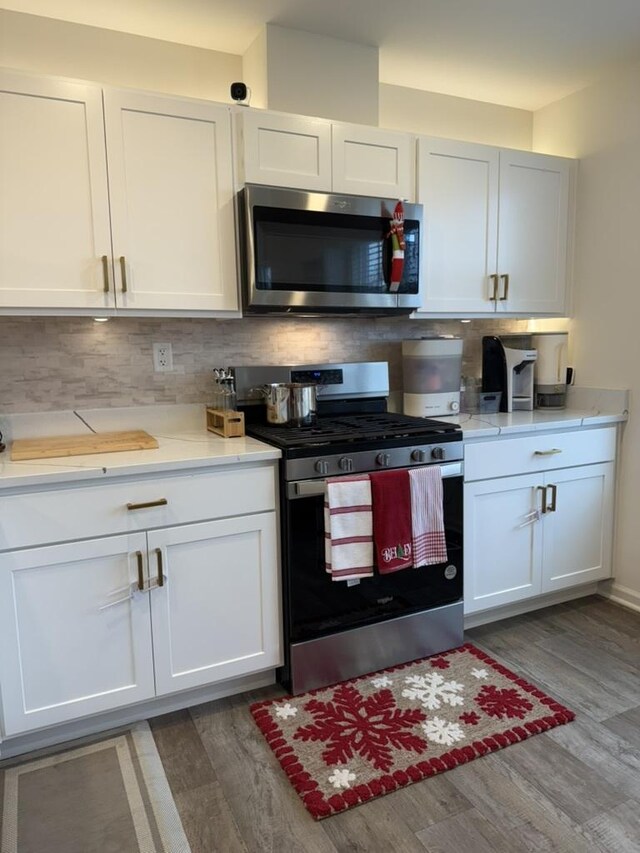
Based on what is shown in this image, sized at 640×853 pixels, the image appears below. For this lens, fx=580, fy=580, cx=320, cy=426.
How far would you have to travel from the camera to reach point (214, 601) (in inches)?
78.2

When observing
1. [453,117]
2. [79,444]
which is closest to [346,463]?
[79,444]

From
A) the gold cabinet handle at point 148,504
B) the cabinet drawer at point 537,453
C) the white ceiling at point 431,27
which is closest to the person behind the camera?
the gold cabinet handle at point 148,504

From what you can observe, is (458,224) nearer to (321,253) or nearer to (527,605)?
(321,253)

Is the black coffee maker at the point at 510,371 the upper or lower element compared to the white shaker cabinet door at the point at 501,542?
upper

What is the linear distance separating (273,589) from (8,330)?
54.5 inches

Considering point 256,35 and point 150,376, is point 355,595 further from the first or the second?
point 256,35

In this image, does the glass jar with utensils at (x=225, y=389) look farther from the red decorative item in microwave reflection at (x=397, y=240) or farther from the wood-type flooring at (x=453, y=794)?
the wood-type flooring at (x=453, y=794)

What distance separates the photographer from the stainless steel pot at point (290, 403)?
2312 mm

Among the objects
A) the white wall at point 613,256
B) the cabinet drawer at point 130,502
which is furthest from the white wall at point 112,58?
the white wall at point 613,256

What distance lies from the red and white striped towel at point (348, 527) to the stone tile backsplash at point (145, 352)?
2.71ft

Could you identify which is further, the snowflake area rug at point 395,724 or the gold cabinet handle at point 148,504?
the gold cabinet handle at point 148,504

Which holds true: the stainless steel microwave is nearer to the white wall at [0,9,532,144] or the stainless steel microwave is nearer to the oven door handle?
the white wall at [0,9,532,144]

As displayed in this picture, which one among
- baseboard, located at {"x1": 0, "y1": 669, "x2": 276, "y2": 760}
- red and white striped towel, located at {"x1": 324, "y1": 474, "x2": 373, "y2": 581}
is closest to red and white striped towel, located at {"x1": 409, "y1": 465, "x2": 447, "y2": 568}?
red and white striped towel, located at {"x1": 324, "y1": 474, "x2": 373, "y2": 581}

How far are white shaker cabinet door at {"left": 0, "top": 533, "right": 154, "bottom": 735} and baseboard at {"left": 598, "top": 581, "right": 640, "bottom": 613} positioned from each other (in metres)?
2.24
